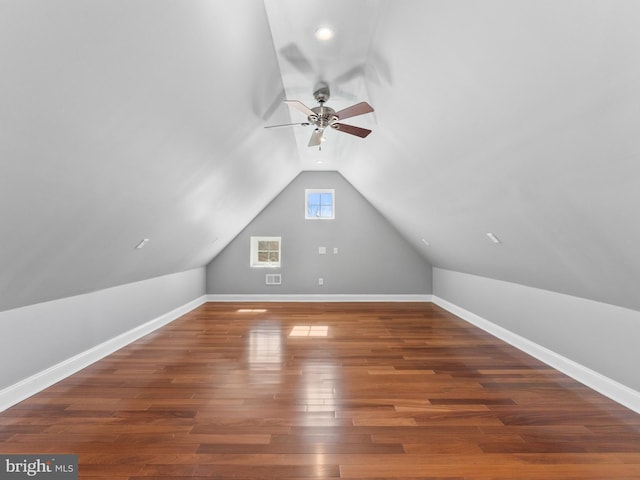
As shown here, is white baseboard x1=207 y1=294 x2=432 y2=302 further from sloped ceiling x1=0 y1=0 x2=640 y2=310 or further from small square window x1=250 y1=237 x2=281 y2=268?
sloped ceiling x1=0 y1=0 x2=640 y2=310

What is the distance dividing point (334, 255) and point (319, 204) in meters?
1.12

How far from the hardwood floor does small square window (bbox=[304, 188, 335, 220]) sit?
3401 mm

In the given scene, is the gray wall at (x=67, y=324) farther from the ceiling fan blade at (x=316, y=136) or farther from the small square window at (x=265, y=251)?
the ceiling fan blade at (x=316, y=136)

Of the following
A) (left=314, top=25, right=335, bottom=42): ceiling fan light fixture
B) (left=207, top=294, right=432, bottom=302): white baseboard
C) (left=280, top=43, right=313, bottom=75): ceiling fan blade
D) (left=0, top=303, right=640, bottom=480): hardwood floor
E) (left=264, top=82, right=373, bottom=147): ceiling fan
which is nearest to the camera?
(left=0, top=303, right=640, bottom=480): hardwood floor

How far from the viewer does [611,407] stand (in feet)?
7.83

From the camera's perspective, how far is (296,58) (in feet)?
8.89

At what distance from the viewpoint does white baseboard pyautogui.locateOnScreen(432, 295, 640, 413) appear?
242cm

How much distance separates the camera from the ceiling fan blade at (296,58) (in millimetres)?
2564

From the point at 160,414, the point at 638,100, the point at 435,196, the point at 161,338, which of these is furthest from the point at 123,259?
the point at 638,100

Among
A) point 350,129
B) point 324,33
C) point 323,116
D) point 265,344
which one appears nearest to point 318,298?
point 265,344

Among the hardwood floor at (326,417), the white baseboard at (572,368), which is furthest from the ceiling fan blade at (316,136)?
the white baseboard at (572,368)

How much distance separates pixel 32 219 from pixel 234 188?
2.50 metres

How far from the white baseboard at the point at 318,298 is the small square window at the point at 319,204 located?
5.43ft

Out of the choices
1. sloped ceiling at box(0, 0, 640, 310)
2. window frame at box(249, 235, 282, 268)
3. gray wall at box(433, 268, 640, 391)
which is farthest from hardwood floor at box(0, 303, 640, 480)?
window frame at box(249, 235, 282, 268)
